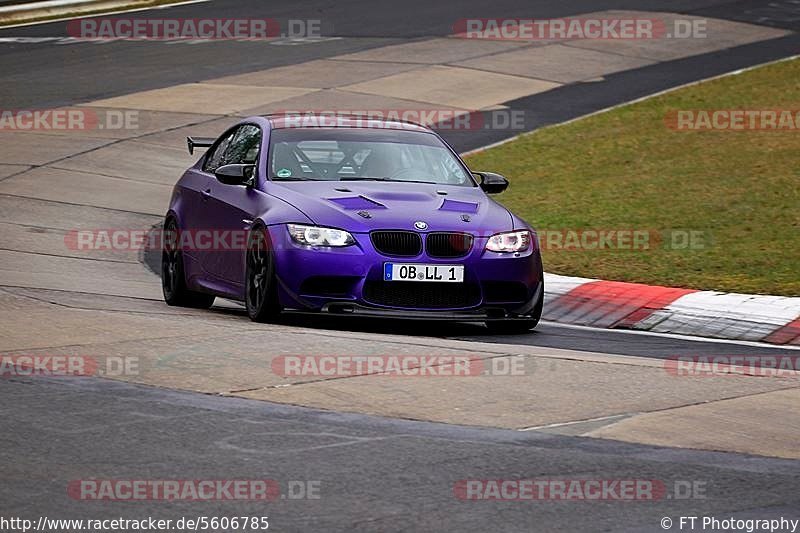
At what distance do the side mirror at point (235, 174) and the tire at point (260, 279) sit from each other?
0.60 m

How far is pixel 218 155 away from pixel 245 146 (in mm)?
552

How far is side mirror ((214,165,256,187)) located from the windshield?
160mm

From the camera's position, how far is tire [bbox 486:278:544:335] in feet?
36.6

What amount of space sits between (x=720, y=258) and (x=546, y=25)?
60.5ft

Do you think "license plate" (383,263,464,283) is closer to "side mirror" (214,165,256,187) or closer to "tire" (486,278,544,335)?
"tire" (486,278,544,335)

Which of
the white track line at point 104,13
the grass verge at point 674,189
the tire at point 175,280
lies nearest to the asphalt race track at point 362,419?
the tire at point 175,280

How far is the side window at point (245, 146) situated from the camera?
39.5 feet

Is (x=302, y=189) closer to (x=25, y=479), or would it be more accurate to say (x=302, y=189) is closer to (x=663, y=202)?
(x=25, y=479)

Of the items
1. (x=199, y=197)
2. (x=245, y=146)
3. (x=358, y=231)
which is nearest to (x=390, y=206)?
(x=358, y=231)

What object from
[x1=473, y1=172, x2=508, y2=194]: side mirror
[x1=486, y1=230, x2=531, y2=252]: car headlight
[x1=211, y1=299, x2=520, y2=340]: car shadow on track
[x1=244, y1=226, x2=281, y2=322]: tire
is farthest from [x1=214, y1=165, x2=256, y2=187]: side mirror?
[x1=486, y1=230, x2=531, y2=252]: car headlight

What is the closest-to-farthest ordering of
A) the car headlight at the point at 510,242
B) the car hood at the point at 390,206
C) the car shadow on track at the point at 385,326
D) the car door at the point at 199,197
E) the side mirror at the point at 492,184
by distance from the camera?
1. the car hood at the point at 390,206
2. the car headlight at the point at 510,242
3. the car shadow on track at the point at 385,326
4. the side mirror at the point at 492,184
5. the car door at the point at 199,197

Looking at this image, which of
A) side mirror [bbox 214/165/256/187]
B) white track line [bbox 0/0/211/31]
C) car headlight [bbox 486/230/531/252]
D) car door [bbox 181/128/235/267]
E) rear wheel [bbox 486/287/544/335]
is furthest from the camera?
white track line [bbox 0/0/211/31]

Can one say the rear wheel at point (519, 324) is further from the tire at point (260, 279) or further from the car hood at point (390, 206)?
the tire at point (260, 279)

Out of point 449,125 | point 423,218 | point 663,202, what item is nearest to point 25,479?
point 423,218
